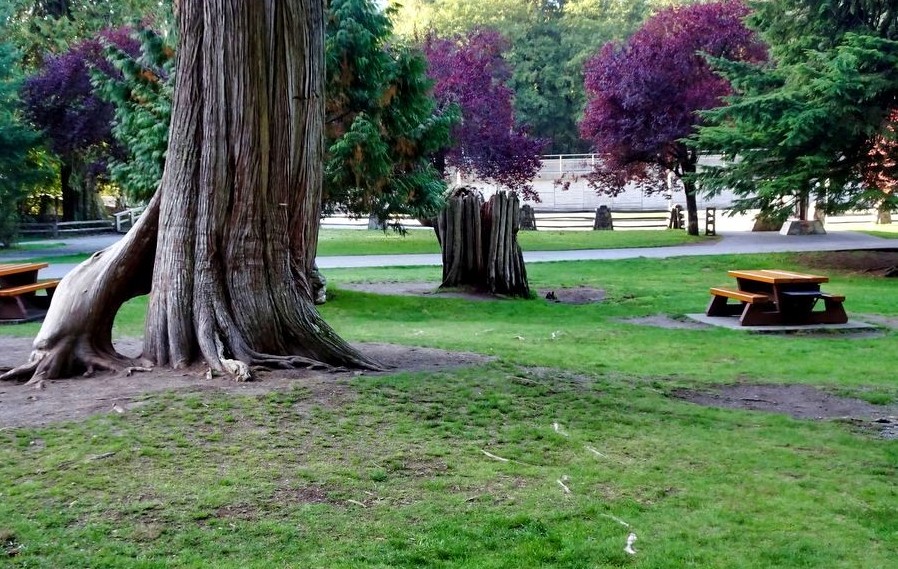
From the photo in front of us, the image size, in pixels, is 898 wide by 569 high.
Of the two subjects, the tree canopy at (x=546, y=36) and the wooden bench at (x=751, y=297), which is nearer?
the wooden bench at (x=751, y=297)

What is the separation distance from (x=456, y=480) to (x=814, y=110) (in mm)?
18711

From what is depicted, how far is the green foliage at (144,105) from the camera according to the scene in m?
15.3

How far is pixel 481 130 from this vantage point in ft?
117

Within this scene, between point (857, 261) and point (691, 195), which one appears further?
point (691, 195)

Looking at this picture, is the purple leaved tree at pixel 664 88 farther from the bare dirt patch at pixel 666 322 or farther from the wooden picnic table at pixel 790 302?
Answer: the wooden picnic table at pixel 790 302

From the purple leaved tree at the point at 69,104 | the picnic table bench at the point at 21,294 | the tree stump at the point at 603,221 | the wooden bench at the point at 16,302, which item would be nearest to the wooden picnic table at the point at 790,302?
the wooden bench at the point at 16,302

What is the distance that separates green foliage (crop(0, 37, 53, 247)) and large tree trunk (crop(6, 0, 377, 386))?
22.5 m

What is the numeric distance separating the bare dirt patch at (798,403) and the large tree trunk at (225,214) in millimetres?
3487

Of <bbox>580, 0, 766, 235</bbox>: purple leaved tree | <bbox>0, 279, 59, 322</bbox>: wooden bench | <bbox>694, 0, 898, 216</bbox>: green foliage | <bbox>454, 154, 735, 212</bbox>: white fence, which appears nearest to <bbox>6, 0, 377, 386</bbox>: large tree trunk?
<bbox>0, 279, 59, 322</bbox>: wooden bench

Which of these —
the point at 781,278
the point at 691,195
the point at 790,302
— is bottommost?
the point at 790,302

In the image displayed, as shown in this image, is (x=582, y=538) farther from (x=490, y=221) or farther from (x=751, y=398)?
(x=490, y=221)

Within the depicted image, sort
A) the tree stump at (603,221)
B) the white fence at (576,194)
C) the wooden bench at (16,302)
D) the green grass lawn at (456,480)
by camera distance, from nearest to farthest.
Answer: the green grass lawn at (456,480) → the wooden bench at (16,302) → the tree stump at (603,221) → the white fence at (576,194)

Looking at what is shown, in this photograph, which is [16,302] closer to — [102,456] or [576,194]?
[102,456]

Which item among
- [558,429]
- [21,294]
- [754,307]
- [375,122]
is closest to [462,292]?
[375,122]
